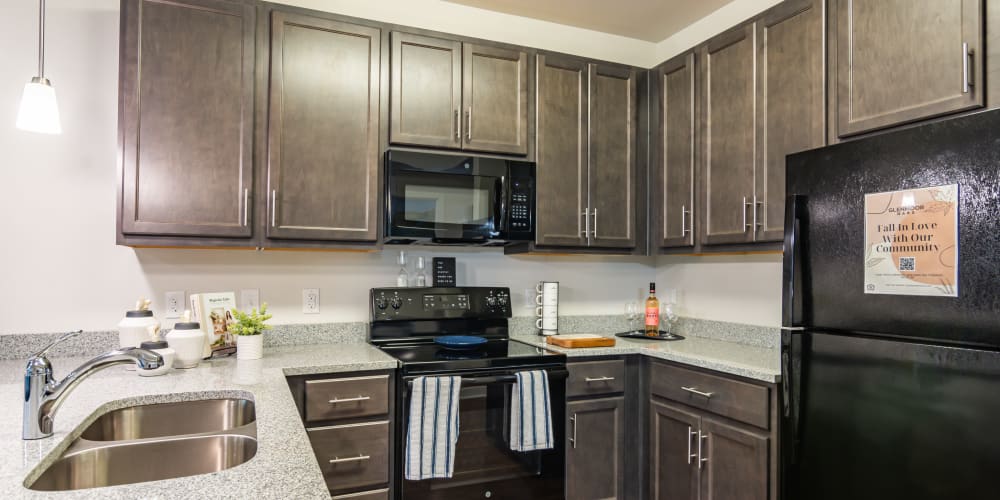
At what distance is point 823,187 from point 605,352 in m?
1.13

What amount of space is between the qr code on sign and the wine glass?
5.18ft

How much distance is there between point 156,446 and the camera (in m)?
1.37

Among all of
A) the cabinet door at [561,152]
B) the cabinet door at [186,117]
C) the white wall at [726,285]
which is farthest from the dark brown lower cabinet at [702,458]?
the cabinet door at [186,117]

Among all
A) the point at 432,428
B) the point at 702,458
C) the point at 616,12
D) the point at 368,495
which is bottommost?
the point at 368,495

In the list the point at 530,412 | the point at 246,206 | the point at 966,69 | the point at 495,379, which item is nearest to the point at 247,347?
the point at 246,206

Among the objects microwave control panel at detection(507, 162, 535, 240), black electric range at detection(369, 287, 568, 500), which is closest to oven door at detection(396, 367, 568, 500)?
black electric range at detection(369, 287, 568, 500)

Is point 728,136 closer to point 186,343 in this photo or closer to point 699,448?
point 699,448

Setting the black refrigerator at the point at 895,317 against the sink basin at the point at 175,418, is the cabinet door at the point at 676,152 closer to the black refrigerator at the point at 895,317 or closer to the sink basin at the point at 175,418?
the black refrigerator at the point at 895,317

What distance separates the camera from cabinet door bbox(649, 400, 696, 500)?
2.27 metres

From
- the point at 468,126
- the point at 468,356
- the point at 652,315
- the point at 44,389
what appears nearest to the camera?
the point at 44,389

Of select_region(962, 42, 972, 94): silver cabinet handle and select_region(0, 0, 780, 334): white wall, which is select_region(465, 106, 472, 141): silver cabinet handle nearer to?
select_region(0, 0, 780, 334): white wall

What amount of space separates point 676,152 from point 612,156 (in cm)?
30

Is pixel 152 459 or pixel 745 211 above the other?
pixel 745 211

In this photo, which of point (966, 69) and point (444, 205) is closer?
point (966, 69)
